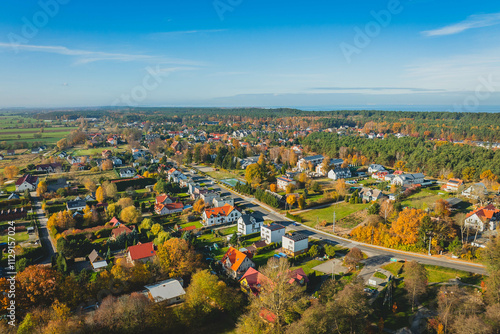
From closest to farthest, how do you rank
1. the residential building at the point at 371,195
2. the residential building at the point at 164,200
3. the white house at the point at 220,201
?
1. the white house at the point at 220,201
2. the residential building at the point at 164,200
3. the residential building at the point at 371,195

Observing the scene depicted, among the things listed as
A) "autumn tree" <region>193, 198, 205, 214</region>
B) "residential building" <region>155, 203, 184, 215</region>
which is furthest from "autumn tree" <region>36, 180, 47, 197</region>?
"autumn tree" <region>193, 198, 205, 214</region>

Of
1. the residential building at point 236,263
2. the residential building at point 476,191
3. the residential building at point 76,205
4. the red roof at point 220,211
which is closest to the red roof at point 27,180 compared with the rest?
the residential building at point 76,205

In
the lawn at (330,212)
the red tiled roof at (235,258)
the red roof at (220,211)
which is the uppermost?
the red roof at (220,211)

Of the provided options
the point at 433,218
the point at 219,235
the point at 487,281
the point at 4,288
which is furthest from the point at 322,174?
the point at 4,288

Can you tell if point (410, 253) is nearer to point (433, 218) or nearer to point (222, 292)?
point (433, 218)

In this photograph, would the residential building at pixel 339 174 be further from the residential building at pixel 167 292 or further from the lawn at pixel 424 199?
the residential building at pixel 167 292

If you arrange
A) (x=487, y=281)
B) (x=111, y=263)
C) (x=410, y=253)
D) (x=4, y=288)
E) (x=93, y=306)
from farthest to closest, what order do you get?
(x=410, y=253)
(x=111, y=263)
(x=93, y=306)
(x=487, y=281)
(x=4, y=288)

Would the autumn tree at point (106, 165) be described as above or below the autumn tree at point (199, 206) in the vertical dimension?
above
